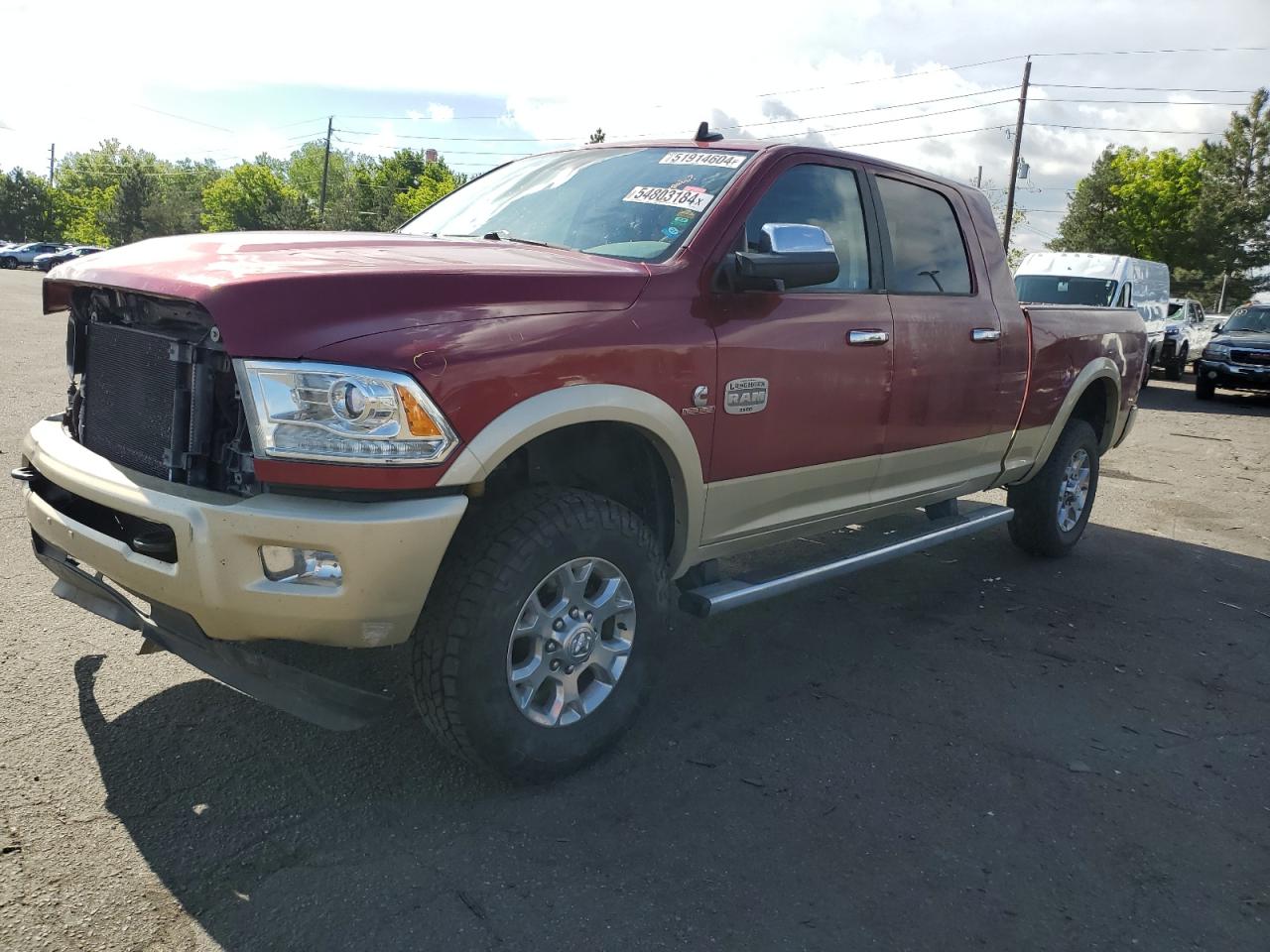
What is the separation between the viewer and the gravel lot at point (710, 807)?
98.5 inches

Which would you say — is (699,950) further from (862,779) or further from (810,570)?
(810,570)

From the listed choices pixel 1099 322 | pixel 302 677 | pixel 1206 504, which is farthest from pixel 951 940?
pixel 1206 504

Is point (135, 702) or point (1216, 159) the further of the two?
point (1216, 159)

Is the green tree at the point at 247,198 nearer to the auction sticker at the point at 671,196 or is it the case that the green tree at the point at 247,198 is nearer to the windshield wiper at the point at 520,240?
the windshield wiper at the point at 520,240

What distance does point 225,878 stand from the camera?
101 inches

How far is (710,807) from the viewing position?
120 inches

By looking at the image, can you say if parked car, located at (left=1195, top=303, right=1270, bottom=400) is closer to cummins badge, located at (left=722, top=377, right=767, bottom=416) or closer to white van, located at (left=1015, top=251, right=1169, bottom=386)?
white van, located at (left=1015, top=251, right=1169, bottom=386)

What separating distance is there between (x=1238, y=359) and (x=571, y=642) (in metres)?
17.9

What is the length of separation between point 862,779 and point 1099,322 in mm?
3733

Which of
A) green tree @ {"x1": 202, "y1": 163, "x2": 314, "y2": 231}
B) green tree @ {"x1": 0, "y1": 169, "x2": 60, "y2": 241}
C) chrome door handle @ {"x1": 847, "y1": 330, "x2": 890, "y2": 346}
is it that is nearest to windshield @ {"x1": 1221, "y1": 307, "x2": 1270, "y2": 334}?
chrome door handle @ {"x1": 847, "y1": 330, "x2": 890, "y2": 346}

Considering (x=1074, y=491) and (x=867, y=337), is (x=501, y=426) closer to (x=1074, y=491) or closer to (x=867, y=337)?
(x=867, y=337)

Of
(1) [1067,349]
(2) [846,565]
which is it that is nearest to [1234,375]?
(1) [1067,349]

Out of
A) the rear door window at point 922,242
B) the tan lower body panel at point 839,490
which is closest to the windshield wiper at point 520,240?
the tan lower body panel at point 839,490

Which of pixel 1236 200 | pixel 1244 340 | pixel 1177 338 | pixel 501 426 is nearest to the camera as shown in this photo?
pixel 501 426
